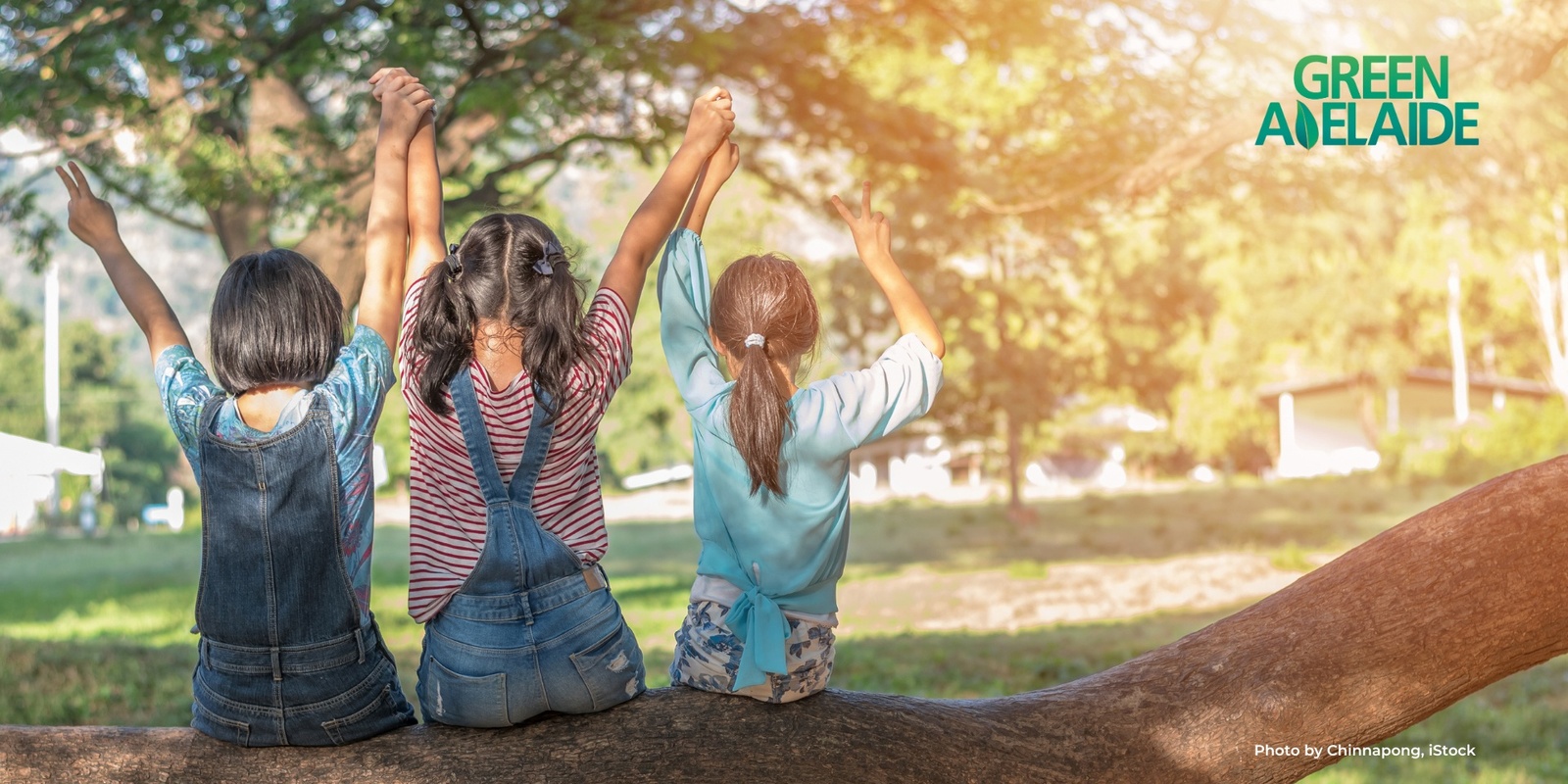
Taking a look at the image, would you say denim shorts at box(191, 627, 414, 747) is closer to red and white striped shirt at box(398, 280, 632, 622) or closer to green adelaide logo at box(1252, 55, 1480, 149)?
red and white striped shirt at box(398, 280, 632, 622)

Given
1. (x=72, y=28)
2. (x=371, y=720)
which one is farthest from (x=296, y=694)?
(x=72, y=28)

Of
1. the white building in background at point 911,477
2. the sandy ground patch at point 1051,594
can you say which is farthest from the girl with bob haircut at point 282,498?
the white building in background at point 911,477

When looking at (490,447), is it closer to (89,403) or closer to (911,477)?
(911,477)

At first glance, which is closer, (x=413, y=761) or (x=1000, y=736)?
(x=413, y=761)

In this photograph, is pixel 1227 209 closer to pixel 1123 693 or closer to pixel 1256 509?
pixel 1123 693

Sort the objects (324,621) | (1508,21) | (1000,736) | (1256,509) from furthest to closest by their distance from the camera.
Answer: (1256,509)
(1508,21)
(1000,736)
(324,621)

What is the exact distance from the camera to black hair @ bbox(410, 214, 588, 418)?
8.20 ft

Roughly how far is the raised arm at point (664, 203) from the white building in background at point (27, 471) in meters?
26.7

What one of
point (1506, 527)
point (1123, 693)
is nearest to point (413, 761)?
point (1123, 693)

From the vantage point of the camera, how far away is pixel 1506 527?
3107 mm

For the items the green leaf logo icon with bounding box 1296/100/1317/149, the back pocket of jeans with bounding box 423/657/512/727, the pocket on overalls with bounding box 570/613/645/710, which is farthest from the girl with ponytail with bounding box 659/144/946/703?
the green leaf logo icon with bounding box 1296/100/1317/149

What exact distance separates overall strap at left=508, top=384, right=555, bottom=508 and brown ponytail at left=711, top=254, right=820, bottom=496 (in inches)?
14.3

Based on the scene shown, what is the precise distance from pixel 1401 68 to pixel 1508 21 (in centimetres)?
650

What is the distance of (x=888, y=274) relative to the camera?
281 centimetres
